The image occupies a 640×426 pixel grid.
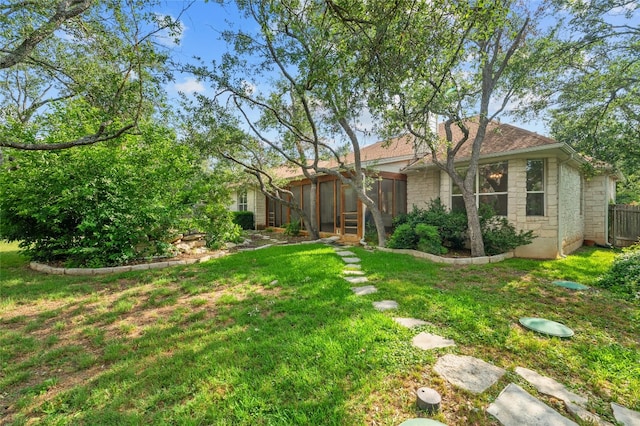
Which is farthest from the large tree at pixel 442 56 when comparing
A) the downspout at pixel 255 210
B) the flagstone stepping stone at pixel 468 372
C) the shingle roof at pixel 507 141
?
the downspout at pixel 255 210

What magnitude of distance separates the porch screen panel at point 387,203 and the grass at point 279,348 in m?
5.55

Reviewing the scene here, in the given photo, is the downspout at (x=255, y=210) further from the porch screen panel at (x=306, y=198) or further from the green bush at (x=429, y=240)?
the green bush at (x=429, y=240)

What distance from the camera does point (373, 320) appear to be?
10.6ft

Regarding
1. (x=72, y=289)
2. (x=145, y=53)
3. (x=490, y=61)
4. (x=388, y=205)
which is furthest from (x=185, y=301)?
(x=490, y=61)

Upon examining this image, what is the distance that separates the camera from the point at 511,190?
799cm

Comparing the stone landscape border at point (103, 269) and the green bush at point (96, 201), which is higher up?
the green bush at point (96, 201)

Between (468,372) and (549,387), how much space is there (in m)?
0.58

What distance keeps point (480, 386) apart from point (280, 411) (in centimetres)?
157

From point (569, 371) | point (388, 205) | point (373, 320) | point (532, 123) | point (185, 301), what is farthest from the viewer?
point (388, 205)

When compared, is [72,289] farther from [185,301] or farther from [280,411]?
[280,411]

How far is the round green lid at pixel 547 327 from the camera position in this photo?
10.00ft

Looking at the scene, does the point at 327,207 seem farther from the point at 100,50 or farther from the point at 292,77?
the point at 100,50

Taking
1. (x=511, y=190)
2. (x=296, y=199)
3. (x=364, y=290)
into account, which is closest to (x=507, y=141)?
(x=511, y=190)

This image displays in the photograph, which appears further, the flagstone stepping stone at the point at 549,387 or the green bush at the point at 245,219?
the green bush at the point at 245,219
